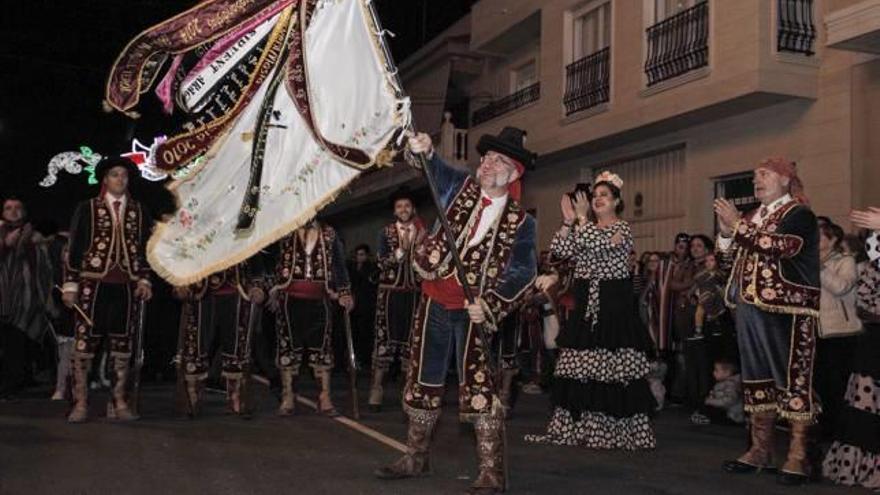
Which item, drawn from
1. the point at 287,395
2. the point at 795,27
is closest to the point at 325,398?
the point at 287,395

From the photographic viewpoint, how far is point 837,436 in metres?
6.54

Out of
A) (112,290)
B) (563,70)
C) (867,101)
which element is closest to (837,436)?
(112,290)

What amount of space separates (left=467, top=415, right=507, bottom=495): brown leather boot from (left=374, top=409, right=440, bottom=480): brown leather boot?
0.38 meters

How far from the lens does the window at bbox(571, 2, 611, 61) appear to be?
17.8 metres

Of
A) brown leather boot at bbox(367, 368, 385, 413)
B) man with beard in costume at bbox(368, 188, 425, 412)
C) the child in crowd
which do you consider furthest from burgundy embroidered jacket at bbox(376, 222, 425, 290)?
the child in crowd

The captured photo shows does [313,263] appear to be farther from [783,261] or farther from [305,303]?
[783,261]

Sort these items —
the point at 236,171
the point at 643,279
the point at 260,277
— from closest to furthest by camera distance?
the point at 236,171
the point at 260,277
the point at 643,279

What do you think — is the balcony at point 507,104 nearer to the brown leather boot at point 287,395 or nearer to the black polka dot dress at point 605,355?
the brown leather boot at point 287,395

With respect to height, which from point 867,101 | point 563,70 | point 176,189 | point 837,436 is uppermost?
point 563,70

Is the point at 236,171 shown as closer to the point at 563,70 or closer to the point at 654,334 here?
the point at 654,334

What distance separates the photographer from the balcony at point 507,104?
20.7 metres

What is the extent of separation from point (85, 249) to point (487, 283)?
4261 millimetres

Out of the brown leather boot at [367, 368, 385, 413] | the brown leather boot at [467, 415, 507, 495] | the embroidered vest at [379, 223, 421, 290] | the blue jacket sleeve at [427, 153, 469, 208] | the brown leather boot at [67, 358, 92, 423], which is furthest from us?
the embroidered vest at [379, 223, 421, 290]

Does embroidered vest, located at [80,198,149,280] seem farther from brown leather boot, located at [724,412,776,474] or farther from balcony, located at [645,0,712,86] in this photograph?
balcony, located at [645,0,712,86]
